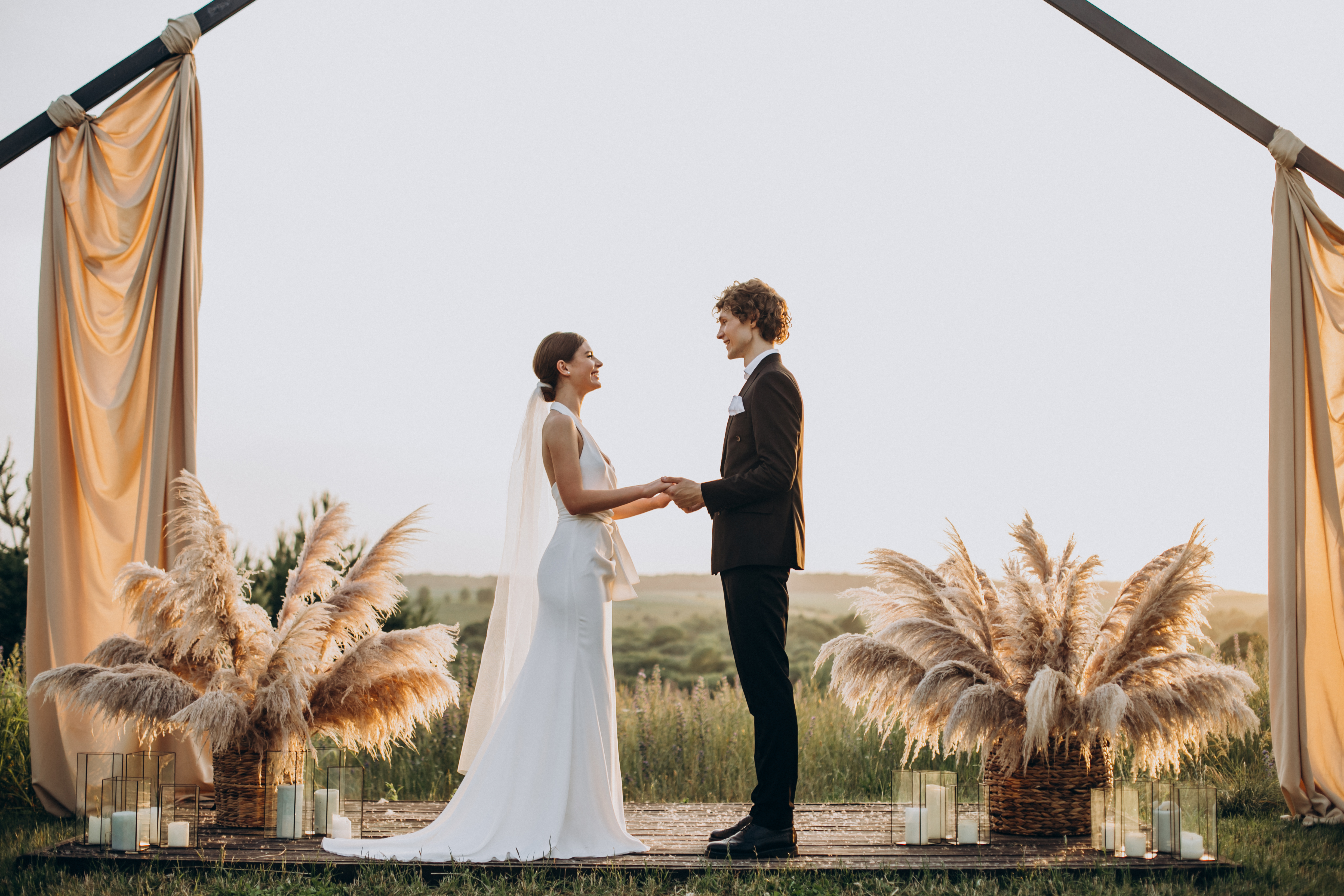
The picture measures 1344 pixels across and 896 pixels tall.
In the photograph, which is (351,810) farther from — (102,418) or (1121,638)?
(1121,638)

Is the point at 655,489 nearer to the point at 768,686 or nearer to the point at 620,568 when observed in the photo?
the point at 620,568

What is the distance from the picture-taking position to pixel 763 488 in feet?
11.6

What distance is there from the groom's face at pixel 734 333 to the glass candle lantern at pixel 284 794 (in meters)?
2.56

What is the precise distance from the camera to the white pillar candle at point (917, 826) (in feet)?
12.4

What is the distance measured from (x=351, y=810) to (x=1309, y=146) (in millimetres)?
5590

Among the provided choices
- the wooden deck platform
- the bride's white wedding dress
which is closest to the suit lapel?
the bride's white wedding dress

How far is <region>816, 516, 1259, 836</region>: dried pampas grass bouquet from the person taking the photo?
371 cm

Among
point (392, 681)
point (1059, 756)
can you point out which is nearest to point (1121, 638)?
point (1059, 756)

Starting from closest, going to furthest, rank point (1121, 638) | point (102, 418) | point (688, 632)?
point (1121, 638) < point (102, 418) < point (688, 632)

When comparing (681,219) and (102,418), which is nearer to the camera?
(102,418)

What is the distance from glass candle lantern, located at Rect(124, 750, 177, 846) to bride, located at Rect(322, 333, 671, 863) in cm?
68

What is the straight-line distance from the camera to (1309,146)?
4711 millimetres

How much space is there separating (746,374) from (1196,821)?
2.42 meters

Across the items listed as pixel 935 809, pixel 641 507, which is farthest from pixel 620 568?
pixel 935 809
